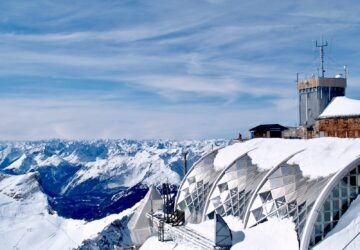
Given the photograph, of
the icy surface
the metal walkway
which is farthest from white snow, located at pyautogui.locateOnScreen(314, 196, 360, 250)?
the metal walkway

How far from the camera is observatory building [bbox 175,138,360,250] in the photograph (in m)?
34.9

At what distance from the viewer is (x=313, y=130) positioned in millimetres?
60281

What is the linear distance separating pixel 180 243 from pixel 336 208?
660 inches

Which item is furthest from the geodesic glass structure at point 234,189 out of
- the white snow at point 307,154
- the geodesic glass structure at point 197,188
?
the geodesic glass structure at point 197,188

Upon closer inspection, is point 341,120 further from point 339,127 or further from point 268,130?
point 268,130

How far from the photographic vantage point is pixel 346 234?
33562mm

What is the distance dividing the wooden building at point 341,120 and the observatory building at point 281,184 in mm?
6344

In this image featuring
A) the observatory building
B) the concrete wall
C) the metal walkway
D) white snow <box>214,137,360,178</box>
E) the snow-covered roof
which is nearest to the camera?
the observatory building

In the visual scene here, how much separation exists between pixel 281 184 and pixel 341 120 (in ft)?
56.0

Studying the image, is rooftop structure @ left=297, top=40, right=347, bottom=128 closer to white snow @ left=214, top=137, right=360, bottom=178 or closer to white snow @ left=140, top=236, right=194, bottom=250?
white snow @ left=214, top=137, right=360, bottom=178

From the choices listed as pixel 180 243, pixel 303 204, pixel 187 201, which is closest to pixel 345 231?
pixel 303 204

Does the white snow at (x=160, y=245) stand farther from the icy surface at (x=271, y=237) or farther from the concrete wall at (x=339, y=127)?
the concrete wall at (x=339, y=127)

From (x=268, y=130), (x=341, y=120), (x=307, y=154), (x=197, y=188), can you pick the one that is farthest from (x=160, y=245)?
(x=268, y=130)

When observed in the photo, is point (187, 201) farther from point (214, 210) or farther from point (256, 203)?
point (256, 203)
